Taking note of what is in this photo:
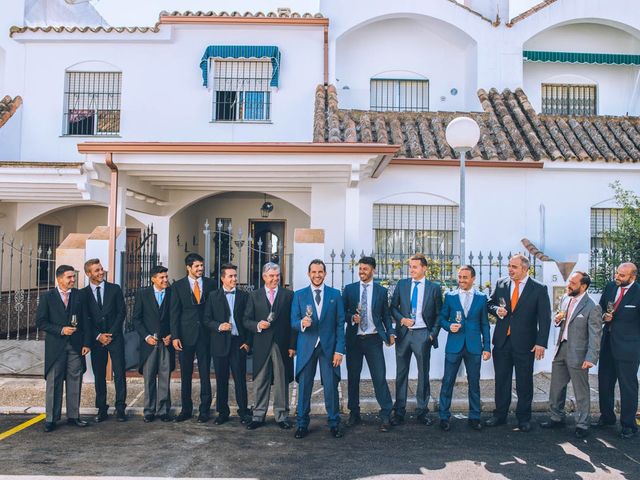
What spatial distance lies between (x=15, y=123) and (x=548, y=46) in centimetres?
1313

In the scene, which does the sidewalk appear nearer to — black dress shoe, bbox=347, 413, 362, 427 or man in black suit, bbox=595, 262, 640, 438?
black dress shoe, bbox=347, 413, 362, 427

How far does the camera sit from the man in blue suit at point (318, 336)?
6.43 meters

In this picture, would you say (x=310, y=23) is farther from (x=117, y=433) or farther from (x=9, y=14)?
(x=117, y=433)

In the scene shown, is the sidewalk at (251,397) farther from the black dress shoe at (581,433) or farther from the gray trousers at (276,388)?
the black dress shoe at (581,433)

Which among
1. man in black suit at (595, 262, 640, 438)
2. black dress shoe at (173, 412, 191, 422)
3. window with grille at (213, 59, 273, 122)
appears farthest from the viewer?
window with grille at (213, 59, 273, 122)

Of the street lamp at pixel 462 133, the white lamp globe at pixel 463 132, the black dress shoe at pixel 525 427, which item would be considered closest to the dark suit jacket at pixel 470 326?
the black dress shoe at pixel 525 427

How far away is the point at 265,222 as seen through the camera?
16.1 m

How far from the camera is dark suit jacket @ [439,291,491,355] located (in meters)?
6.79

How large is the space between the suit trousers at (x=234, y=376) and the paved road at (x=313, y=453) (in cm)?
26

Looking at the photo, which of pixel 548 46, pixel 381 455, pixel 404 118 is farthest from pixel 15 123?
pixel 548 46

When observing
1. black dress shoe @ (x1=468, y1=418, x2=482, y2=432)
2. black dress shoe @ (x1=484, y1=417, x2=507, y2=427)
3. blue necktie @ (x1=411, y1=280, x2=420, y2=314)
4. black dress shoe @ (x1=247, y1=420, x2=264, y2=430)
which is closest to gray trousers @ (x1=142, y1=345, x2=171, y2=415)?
black dress shoe @ (x1=247, y1=420, x2=264, y2=430)

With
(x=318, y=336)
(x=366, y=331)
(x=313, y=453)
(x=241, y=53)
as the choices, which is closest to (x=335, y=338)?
(x=318, y=336)

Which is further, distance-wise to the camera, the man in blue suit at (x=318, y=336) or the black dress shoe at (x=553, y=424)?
the black dress shoe at (x=553, y=424)

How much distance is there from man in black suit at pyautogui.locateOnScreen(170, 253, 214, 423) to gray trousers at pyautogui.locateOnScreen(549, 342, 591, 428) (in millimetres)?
4096
